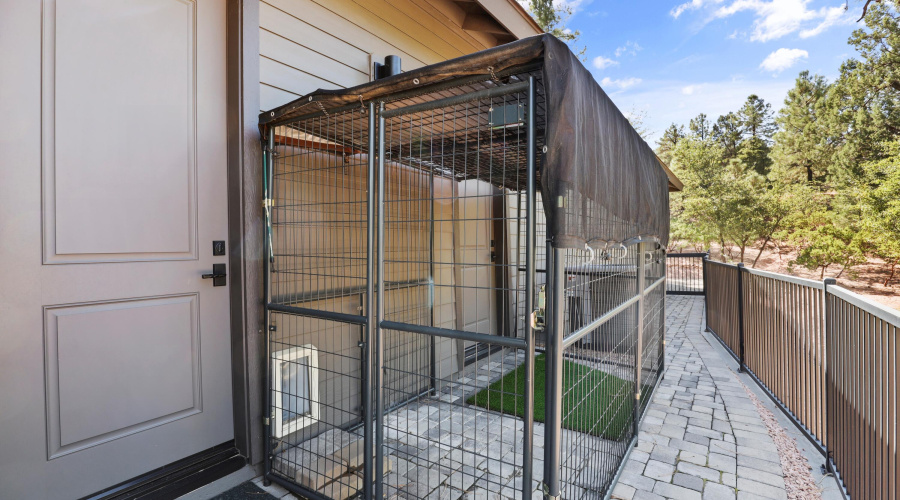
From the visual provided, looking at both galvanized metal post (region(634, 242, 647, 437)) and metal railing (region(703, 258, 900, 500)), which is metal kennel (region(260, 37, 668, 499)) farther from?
metal railing (region(703, 258, 900, 500))

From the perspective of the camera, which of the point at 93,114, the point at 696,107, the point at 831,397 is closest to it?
the point at 93,114

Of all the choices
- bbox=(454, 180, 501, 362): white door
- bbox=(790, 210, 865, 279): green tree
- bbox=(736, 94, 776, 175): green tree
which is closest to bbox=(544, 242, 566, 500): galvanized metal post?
bbox=(454, 180, 501, 362): white door

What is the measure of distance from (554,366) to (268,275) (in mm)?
1641

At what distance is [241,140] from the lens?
86.2 inches

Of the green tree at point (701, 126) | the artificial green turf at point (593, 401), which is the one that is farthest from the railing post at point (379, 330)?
the green tree at point (701, 126)

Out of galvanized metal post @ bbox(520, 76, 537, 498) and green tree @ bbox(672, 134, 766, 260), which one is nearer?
galvanized metal post @ bbox(520, 76, 537, 498)

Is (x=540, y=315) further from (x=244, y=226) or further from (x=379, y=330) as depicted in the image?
Answer: (x=244, y=226)

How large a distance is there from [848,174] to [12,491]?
17962 millimetres

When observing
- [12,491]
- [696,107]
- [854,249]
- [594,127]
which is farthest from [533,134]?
[696,107]

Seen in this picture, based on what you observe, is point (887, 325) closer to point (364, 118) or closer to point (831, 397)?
point (831, 397)

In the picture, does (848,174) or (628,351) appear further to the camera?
(848,174)

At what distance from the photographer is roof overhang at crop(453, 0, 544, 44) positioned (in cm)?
363

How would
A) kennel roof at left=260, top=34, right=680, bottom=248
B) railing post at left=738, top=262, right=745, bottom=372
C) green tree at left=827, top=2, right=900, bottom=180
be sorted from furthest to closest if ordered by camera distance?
green tree at left=827, top=2, right=900, bottom=180
railing post at left=738, top=262, right=745, bottom=372
kennel roof at left=260, top=34, right=680, bottom=248

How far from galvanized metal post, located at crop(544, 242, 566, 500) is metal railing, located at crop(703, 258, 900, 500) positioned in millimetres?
1357
